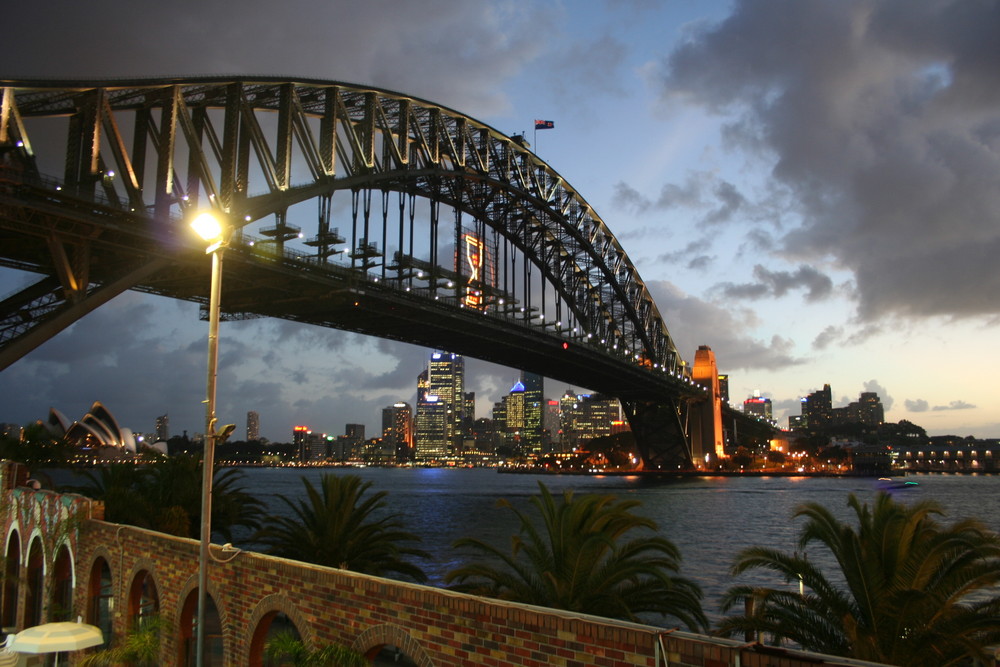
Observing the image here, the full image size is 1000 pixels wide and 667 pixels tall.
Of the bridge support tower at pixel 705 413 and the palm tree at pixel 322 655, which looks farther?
the bridge support tower at pixel 705 413

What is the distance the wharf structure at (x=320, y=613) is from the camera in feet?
24.4

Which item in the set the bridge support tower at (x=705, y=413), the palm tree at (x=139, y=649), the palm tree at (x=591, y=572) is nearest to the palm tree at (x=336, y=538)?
the palm tree at (x=591, y=572)

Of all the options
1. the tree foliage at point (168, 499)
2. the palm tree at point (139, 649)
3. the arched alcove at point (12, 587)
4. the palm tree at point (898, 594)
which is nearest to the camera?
the palm tree at point (898, 594)

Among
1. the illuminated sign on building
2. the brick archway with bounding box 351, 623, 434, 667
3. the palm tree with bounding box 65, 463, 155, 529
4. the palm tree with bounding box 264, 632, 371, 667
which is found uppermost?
the illuminated sign on building

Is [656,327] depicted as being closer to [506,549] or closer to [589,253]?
[589,253]

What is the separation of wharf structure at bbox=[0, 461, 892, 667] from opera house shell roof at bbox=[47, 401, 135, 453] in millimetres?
104330

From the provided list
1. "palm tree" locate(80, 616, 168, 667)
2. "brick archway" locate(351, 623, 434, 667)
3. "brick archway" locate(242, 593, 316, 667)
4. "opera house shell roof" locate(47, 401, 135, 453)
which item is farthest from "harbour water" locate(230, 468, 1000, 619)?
"opera house shell roof" locate(47, 401, 135, 453)

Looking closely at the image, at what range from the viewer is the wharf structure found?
293 inches

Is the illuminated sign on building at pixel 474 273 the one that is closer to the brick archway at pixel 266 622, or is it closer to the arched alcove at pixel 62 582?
the arched alcove at pixel 62 582

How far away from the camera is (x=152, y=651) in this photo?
13617mm

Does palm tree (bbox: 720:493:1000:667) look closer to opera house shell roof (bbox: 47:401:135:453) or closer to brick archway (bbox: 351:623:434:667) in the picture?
brick archway (bbox: 351:623:434:667)

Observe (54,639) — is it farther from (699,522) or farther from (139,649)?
(699,522)

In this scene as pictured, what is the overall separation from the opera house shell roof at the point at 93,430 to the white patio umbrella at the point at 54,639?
4261 inches

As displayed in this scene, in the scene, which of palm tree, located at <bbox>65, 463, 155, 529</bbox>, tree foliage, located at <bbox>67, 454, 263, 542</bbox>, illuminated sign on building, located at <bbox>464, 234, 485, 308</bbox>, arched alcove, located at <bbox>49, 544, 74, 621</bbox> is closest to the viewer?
arched alcove, located at <bbox>49, 544, 74, 621</bbox>
